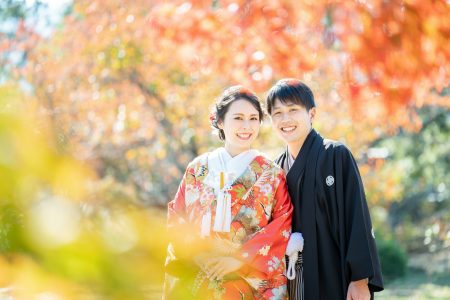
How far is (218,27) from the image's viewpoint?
559 cm

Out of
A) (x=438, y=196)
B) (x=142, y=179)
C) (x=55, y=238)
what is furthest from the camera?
(x=438, y=196)

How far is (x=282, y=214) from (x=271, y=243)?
149 millimetres

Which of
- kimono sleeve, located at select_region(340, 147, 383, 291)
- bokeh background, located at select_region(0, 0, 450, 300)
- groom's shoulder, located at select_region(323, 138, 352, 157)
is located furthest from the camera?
groom's shoulder, located at select_region(323, 138, 352, 157)

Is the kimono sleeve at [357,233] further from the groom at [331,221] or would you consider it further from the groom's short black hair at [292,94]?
the groom's short black hair at [292,94]

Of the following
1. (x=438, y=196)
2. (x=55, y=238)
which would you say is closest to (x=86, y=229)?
(x=55, y=238)

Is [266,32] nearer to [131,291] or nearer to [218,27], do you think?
[218,27]

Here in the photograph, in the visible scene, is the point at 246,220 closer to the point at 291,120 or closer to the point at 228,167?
the point at 228,167

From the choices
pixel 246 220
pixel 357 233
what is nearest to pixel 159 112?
pixel 246 220

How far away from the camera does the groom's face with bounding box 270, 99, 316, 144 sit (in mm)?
2992

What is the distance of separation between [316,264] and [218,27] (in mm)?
3209

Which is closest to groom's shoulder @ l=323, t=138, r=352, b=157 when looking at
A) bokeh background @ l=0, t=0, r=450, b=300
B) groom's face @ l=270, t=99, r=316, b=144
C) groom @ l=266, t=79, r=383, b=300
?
groom @ l=266, t=79, r=383, b=300

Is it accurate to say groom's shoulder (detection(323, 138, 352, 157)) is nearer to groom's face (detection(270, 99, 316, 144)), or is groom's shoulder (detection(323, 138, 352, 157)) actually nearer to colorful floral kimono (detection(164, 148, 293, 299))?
groom's face (detection(270, 99, 316, 144))

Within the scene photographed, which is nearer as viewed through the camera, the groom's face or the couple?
the couple

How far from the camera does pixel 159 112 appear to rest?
28.0 feet
